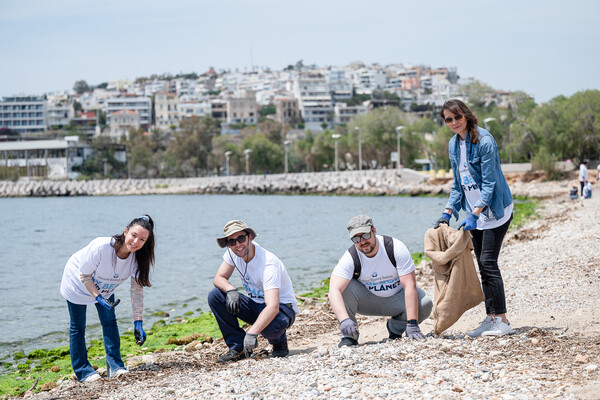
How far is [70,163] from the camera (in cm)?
11650

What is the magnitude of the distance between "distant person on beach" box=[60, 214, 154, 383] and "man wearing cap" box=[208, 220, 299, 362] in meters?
0.64

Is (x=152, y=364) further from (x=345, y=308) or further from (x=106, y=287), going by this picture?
(x=345, y=308)

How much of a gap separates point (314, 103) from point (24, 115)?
2922 inches

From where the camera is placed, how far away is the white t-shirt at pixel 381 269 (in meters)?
6.14

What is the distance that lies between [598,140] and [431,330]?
52.8 m

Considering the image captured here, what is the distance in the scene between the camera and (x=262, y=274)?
6.27m

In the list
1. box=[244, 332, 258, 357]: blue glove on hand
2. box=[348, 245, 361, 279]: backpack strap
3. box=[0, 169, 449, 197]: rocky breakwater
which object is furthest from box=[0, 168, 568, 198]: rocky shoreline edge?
box=[244, 332, 258, 357]: blue glove on hand

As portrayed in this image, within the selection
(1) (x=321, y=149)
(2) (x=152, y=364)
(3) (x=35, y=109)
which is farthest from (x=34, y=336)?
(3) (x=35, y=109)

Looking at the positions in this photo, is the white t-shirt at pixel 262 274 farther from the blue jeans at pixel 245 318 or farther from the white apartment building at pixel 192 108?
the white apartment building at pixel 192 108

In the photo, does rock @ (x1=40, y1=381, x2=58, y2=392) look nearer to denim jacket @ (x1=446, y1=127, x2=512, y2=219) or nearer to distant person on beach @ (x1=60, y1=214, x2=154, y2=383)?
distant person on beach @ (x1=60, y1=214, x2=154, y2=383)

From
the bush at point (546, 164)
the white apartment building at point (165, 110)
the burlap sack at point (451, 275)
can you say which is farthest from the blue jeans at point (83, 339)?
the white apartment building at point (165, 110)

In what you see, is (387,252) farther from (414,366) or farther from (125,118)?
(125,118)

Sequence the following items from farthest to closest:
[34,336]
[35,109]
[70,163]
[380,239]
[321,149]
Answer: [35,109], [70,163], [321,149], [34,336], [380,239]

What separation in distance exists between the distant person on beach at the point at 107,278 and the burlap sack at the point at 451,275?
7.94 feet
